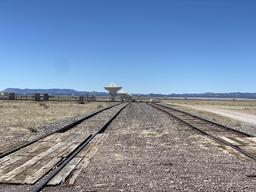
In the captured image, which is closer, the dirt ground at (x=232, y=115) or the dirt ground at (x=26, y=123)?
the dirt ground at (x=26, y=123)

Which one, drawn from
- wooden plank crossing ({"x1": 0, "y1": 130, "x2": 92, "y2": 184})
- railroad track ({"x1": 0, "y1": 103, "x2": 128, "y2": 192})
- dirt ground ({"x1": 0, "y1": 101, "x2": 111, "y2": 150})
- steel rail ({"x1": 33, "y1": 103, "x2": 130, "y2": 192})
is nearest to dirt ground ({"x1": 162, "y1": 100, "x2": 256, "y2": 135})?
steel rail ({"x1": 33, "y1": 103, "x2": 130, "y2": 192})

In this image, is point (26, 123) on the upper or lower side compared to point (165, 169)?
upper

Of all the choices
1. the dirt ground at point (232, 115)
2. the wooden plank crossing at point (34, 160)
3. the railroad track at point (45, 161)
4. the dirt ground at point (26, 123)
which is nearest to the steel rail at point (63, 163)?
the railroad track at point (45, 161)

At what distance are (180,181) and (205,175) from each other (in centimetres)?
78

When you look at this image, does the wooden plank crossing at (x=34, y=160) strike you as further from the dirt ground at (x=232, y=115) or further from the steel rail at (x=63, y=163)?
the dirt ground at (x=232, y=115)

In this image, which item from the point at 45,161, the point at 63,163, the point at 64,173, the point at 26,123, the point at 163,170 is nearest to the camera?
the point at 64,173

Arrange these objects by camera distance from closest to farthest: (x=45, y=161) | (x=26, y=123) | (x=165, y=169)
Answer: (x=165, y=169) < (x=45, y=161) < (x=26, y=123)

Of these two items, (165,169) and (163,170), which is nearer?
(163,170)

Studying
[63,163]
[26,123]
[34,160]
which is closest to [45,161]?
[34,160]

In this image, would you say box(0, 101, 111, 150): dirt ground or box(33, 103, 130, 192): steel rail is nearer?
box(33, 103, 130, 192): steel rail

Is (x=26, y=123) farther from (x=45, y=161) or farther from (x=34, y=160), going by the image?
(x=45, y=161)

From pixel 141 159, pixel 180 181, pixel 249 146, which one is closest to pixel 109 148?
pixel 141 159

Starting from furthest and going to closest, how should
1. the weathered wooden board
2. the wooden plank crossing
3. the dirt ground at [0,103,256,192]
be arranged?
the wooden plank crossing
the weathered wooden board
the dirt ground at [0,103,256,192]

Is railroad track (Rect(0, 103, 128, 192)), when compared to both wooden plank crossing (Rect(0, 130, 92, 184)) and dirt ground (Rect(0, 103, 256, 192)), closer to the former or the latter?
wooden plank crossing (Rect(0, 130, 92, 184))
